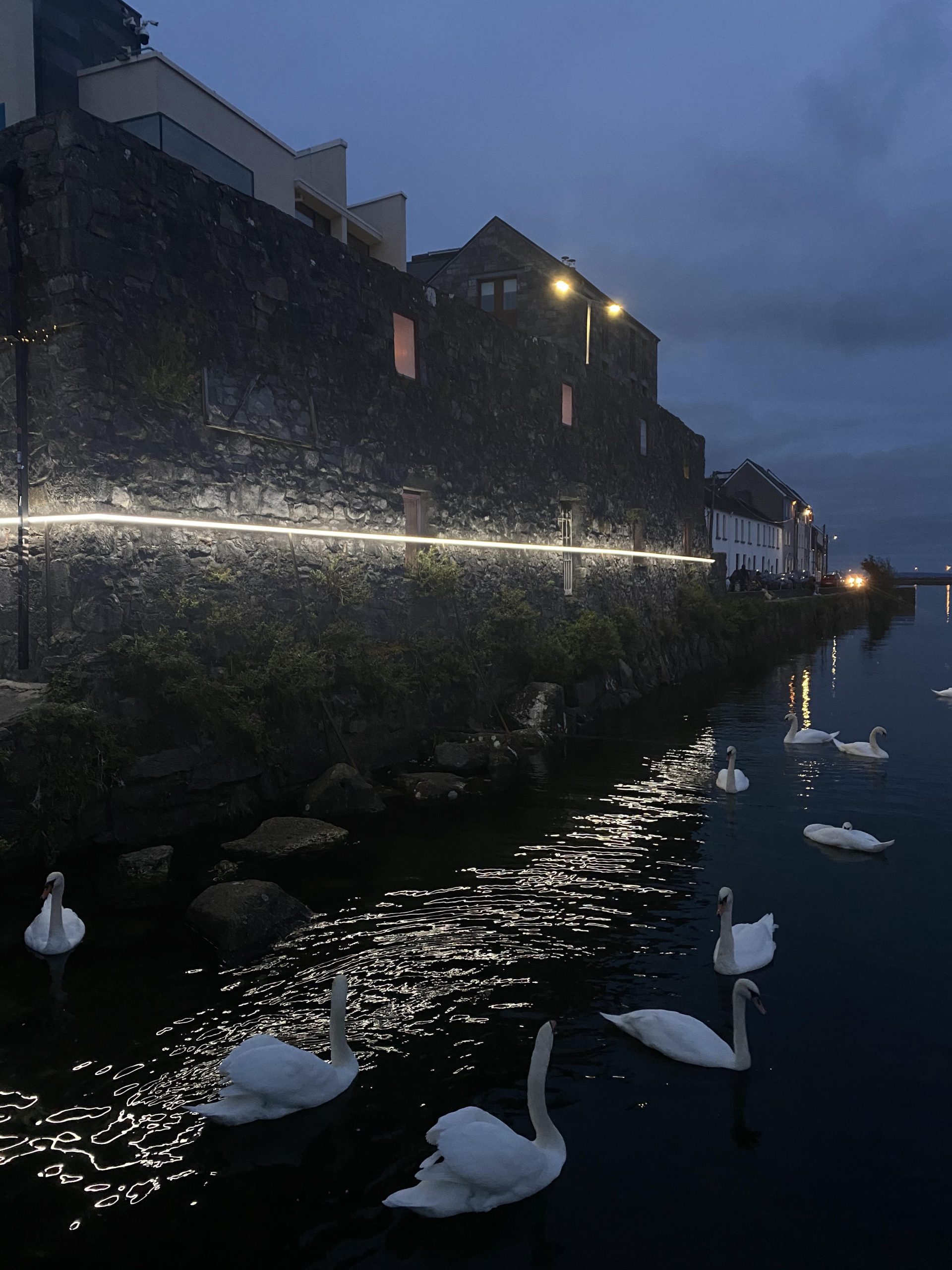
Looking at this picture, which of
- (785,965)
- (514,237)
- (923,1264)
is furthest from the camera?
(514,237)

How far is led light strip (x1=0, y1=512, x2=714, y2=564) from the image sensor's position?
11.2 meters

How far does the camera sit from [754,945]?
24.1 feet

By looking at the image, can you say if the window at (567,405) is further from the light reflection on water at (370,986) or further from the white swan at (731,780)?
the light reflection on water at (370,986)

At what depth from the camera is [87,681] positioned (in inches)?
419

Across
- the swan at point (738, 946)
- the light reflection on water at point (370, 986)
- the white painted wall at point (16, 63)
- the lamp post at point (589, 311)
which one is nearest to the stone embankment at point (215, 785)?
the light reflection on water at point (370, 986)

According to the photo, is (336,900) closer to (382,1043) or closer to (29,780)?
(382,1043)

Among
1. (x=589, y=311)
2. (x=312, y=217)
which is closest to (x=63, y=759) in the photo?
(x=312, y=217)

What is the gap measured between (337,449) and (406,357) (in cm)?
350

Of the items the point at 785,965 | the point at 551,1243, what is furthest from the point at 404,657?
the point at 551,1243

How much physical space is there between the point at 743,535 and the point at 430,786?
180 feet

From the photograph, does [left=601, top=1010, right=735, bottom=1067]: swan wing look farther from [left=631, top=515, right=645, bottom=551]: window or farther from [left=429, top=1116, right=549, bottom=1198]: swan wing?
[left=631, top=515, right=645, bottom=551]: window

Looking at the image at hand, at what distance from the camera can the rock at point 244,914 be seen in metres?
7.52

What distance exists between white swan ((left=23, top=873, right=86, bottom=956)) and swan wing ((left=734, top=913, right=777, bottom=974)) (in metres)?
5.77

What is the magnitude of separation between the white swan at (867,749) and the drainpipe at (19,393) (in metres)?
14.1
